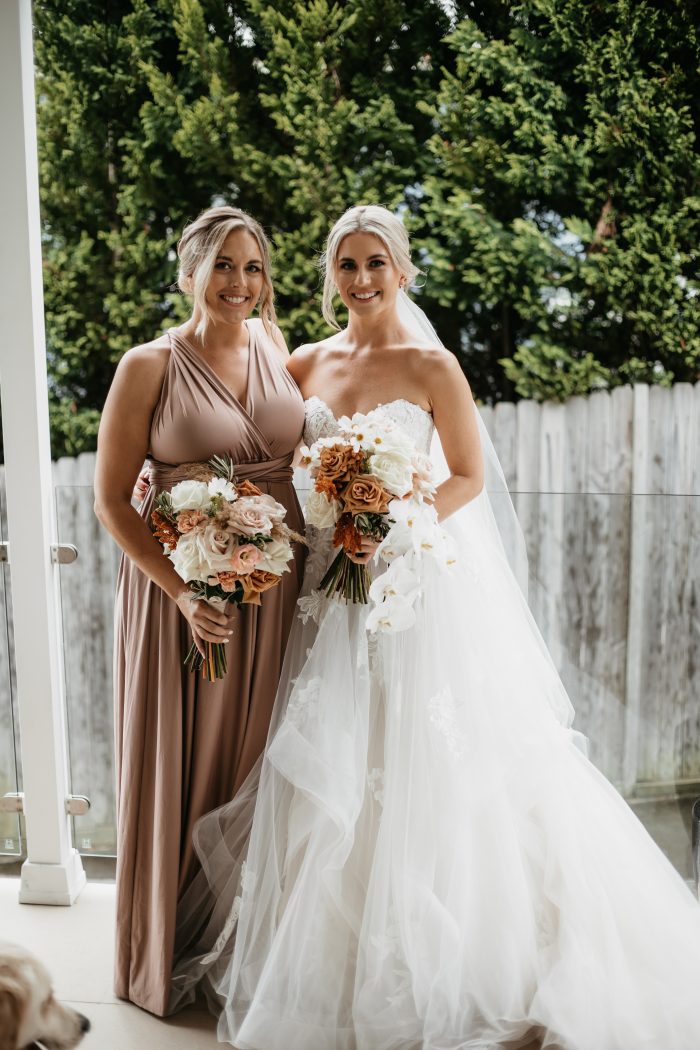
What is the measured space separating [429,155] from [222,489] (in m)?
2.12

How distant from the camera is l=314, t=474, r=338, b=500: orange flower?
5.72ft

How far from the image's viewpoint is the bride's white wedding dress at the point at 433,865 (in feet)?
5.83

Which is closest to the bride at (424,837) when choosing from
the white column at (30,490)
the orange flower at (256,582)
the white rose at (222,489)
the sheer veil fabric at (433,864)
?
the sheer veil fabric at (433,864)

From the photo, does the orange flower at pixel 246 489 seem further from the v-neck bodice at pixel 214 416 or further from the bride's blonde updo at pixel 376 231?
the bride's blonde updo at pixel 376 231

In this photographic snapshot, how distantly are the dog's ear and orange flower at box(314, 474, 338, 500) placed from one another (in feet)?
4.56

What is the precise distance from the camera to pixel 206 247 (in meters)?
1.95

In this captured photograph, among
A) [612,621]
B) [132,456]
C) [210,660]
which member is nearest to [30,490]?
[132,456]

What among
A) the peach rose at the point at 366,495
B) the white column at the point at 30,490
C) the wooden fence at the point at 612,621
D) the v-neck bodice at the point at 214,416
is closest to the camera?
the peach rose at the point at 366,495

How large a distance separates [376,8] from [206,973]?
3263 millimetres

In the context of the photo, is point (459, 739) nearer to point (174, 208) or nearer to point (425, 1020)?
point (425, 1020)

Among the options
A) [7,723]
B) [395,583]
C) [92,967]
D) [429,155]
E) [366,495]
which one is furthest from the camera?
[429,155]

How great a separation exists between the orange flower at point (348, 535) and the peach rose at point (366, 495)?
0.20 ft

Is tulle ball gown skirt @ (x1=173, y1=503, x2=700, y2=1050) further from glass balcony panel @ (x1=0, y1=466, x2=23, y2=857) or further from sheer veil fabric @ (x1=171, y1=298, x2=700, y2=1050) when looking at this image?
glass balcony panel @ (x1=0, y1=466, x2=23, y2=857)

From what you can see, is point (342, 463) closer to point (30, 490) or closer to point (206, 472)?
point (206, 472)
